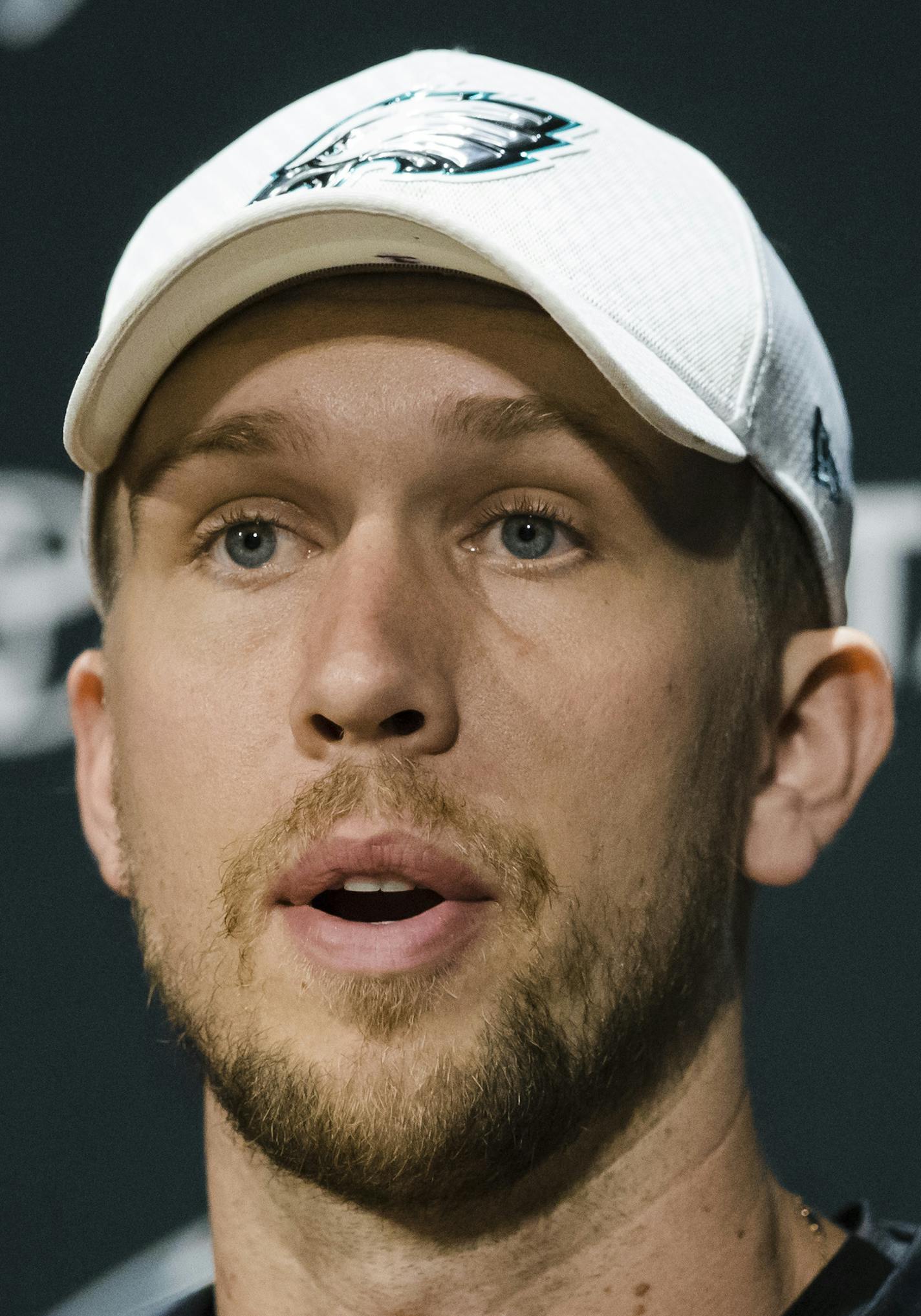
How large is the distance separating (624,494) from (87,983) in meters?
1.05

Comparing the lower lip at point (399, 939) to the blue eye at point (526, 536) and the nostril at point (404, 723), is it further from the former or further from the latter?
the blue eye at point (526, 536)

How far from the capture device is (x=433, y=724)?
0.94 m

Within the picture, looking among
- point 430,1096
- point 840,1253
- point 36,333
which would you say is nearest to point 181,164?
point 36,333

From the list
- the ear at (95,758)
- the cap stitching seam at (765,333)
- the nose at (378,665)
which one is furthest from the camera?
the ear at (95,758)

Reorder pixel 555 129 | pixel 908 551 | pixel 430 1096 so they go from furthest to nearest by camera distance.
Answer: pixel 908 551
pixel 555 129
pixel 430 1096

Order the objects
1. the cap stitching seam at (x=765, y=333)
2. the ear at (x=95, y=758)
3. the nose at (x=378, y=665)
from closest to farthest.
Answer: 1. the nose at (x=378, y=665)
2. the cap stitching seam at (x=765, y=333)
3. the ear at (x=95, y=758)

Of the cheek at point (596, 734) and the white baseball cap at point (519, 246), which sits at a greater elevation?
the white baseball cap at point (519, 246)

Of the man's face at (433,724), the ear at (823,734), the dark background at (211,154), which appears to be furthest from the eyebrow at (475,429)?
the dark background at (211,154)

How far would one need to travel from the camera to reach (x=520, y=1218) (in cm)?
101

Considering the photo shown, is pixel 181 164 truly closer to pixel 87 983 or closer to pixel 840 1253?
pixel 87 983

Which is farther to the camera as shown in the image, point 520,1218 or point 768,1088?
point 768,1088

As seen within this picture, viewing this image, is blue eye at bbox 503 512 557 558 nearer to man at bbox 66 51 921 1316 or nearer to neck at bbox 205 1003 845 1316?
man at bbox 66 51 921 1316

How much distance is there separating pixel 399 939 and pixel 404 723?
134 millimetres

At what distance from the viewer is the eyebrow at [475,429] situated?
3.22 ft
